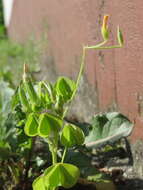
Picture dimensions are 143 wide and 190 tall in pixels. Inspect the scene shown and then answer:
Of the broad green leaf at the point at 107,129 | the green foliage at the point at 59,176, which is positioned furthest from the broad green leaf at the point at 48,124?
the broad green leaf at the point at 107,129

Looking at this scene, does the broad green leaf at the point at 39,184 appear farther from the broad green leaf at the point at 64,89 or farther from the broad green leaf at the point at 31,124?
the broad green leaf at the point at 64,89

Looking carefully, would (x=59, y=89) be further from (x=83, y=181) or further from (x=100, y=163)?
(x=100, y=163)

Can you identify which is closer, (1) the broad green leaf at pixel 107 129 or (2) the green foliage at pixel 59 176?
(2) the green foliage at pixel 59 176

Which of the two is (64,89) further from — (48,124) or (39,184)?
(39,184)

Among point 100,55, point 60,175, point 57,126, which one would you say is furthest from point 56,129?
point 100,55

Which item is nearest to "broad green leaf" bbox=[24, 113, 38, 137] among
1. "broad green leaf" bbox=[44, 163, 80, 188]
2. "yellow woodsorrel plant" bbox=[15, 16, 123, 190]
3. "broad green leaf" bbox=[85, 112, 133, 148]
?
"yellow woodsorrel plant" bbox=[15, 16, 123, 190]

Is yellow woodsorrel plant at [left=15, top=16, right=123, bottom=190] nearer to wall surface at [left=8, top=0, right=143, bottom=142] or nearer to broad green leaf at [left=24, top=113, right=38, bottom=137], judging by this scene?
broad green leaf at [left=24, top=113, right=38, bottom=137]

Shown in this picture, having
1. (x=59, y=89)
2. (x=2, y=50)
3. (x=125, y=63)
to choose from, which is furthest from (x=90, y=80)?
(x=2, y=50)
